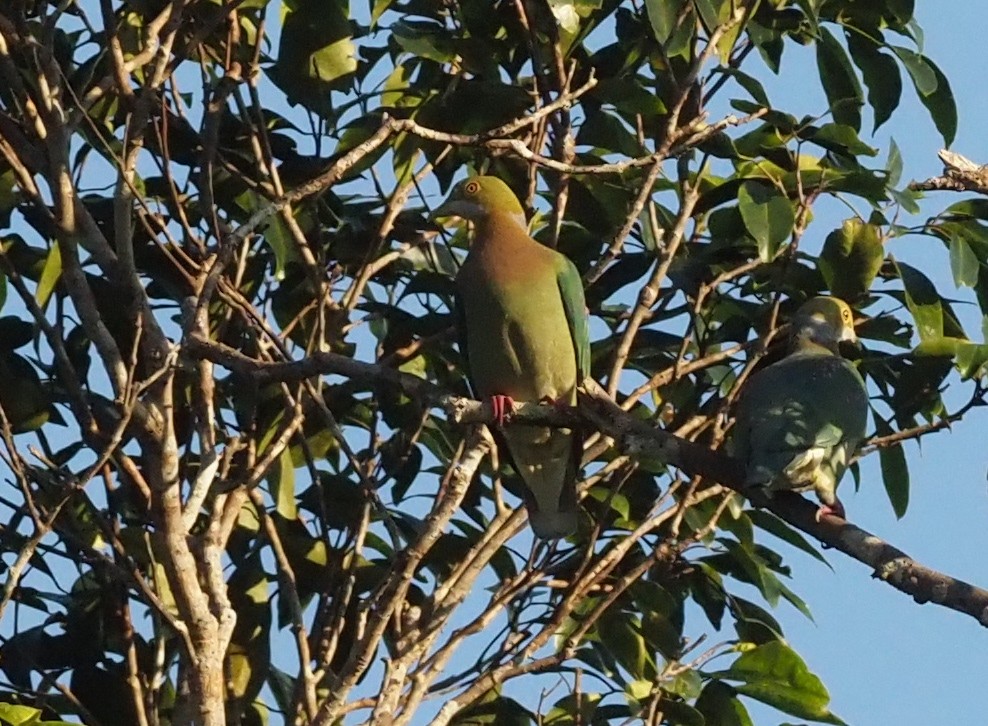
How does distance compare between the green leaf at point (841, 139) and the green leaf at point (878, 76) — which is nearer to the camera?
the green leaf at point (841, 139)

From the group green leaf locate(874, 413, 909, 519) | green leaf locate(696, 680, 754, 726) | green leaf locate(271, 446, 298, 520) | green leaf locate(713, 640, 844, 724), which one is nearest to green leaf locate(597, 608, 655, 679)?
green leaf locate(696, 680, 754, 726)

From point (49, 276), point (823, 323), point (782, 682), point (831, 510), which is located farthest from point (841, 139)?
point (49, 276)

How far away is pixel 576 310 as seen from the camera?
4.41 meters

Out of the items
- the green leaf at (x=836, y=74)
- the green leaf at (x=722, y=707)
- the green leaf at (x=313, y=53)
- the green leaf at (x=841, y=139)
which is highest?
the green leaf at (x=313, y=53)

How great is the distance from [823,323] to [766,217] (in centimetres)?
51

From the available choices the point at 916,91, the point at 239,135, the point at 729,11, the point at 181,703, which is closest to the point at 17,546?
the point at 181,703

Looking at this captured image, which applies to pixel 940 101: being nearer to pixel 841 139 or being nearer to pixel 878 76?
pixel 878 76

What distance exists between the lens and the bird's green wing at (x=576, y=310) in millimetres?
4402

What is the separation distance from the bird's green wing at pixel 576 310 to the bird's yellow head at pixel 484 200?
27cm

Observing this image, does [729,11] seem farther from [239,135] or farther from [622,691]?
[622,691]

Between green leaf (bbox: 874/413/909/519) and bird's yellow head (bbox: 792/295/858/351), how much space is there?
310mm

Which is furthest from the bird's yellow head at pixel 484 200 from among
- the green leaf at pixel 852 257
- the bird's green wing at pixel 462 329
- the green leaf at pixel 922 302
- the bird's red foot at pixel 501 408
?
the green leaf at pixel 922 302

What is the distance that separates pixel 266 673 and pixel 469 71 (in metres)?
1.69

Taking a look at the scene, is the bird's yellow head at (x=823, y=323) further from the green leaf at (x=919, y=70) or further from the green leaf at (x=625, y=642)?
the green leaf at (x=625, y=642)
